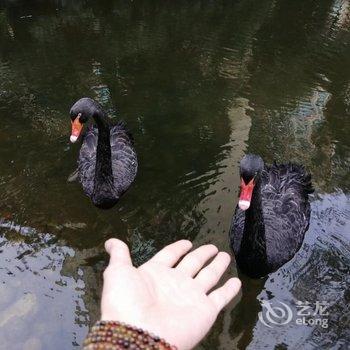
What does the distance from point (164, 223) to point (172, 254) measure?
6.51 feet

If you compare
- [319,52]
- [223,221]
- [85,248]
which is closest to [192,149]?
[223,221]

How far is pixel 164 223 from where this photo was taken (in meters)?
3.96

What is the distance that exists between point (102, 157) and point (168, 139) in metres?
1.34

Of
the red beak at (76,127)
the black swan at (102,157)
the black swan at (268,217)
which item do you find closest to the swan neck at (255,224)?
the black swan at (268,217)

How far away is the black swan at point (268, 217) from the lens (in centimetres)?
281

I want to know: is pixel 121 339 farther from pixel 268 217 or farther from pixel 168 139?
pixel 168 139

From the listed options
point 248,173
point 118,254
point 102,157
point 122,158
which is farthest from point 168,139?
point 118,254

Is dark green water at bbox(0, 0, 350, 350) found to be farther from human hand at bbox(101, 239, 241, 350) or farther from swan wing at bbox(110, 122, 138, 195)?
human hand at bbox(101, 239, 241, 350)

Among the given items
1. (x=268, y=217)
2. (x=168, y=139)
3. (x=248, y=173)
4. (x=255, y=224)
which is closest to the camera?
(x=248, y=173)

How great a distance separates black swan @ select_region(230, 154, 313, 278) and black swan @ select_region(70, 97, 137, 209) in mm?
1085

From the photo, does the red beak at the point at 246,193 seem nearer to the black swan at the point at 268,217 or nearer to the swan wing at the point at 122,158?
the black swan at the point at 268,217

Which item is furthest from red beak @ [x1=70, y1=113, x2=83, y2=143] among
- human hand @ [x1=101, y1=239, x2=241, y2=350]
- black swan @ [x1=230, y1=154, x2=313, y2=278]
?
human hand @ [x1=101, y1=239, x2=241, y2=350]

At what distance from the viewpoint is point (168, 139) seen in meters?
5.09

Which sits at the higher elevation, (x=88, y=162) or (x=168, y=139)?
(x=88, y=162)
